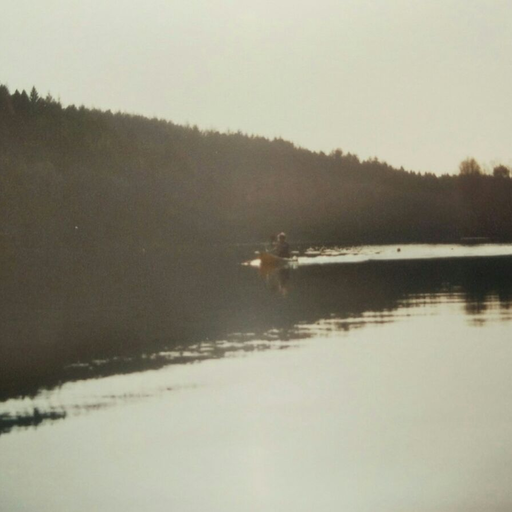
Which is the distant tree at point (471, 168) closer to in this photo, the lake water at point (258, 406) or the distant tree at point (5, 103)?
the distant tree at point (5, 103)

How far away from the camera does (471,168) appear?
58750mm

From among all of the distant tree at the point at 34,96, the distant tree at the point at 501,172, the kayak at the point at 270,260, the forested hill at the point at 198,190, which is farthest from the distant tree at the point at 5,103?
the distant tree at the point at 501,172

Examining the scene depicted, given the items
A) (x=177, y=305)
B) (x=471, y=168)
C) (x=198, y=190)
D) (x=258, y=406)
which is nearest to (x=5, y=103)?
(x=198, y=190)

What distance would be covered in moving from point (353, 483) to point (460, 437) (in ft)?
5.22

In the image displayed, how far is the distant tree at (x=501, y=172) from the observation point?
2347 inches

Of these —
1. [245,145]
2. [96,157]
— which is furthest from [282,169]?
[96,157]

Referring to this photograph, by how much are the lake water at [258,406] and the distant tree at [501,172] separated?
1585 inches

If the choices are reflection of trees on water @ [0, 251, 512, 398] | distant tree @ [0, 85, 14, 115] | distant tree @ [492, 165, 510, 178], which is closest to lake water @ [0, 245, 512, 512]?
reflection of trees on water @ [0, 251, 512, 398]

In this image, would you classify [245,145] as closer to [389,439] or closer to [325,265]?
[325,265]

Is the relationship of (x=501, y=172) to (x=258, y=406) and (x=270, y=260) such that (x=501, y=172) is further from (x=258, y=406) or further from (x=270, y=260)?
(x=258, y=406)

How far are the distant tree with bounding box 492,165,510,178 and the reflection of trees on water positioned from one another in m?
25.5

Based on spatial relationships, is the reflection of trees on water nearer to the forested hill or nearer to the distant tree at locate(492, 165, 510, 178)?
the forested hill

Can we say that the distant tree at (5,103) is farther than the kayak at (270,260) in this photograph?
Yes

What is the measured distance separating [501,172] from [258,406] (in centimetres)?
5318
